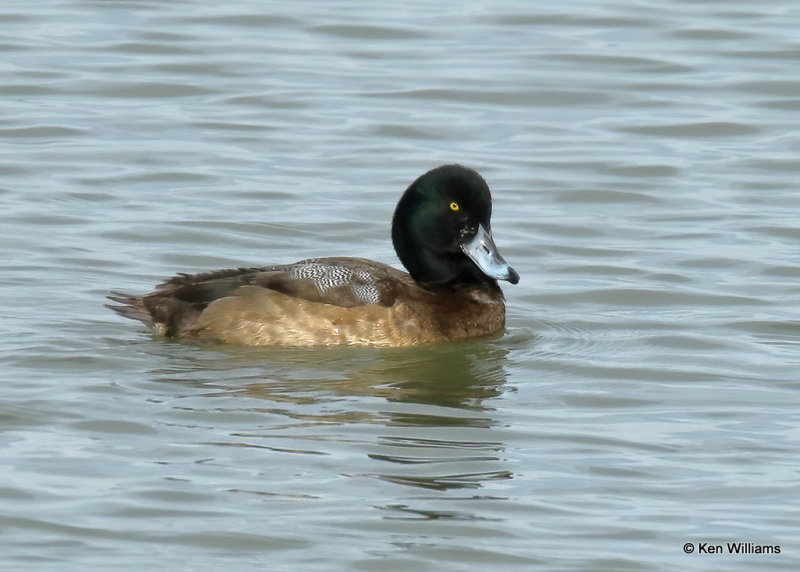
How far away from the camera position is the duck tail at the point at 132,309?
10195 mm

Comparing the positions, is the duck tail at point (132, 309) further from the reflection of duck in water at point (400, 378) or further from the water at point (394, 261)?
the reflection of duck in water at point (400, 378)

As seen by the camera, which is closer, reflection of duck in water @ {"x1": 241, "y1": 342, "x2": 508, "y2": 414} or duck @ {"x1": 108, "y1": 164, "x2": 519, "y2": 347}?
reflection of duck in water @ {"x1": 241, "y1": 342, "x2": 508, "y2": 414}

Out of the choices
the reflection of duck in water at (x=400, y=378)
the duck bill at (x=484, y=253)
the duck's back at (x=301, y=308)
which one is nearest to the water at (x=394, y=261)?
the reflection of duck in water at (x=400, y=378)

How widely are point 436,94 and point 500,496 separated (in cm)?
949

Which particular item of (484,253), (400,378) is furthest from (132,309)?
(484,253)

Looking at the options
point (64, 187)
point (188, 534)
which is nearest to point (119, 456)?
point (188, 534)

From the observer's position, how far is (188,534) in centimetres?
712

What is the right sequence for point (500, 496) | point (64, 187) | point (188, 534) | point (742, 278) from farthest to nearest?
1. point (64, 187)
2. point (742, 278)
3. point (500, 496)
4. point (188, 534)

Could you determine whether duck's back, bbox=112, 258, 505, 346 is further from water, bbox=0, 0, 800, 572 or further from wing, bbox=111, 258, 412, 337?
water, bbox=0, 0, 800, 572

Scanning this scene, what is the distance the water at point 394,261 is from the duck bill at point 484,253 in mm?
442

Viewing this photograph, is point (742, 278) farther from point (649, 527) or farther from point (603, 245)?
point (649, 527)

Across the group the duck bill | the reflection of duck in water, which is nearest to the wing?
the reflection of duck in water

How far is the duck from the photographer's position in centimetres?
999

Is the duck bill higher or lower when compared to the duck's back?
higher
